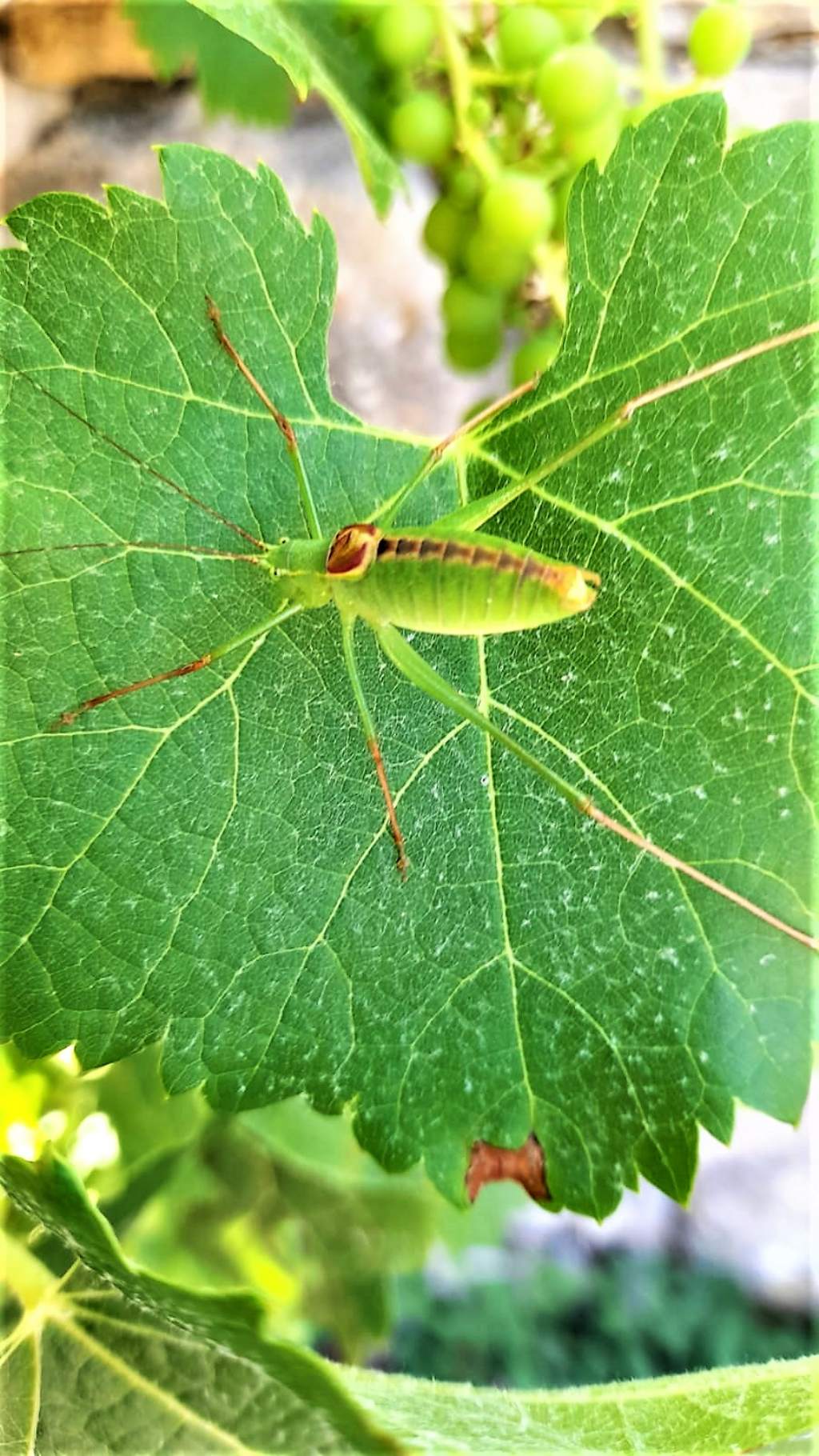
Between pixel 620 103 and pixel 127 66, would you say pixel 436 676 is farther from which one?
pixel 127 66

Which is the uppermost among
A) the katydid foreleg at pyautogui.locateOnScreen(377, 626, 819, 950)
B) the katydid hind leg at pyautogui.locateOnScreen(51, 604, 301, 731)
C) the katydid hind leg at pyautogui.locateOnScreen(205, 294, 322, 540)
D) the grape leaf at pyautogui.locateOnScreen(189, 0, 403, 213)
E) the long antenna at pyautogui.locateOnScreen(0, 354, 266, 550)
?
the grape leaf at pyautogui.locateOnScreen(189, 0, 403, 213)

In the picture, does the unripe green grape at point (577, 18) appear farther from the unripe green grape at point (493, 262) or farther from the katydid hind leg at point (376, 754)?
the katydid hind leg at point (376, 754)

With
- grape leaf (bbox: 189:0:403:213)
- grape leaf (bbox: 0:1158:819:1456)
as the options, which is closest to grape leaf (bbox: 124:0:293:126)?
grape leaf (bbox: 189:0:403:213)

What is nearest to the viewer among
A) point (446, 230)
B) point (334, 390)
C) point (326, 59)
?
point (326, 59)

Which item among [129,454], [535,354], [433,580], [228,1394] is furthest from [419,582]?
[228,1394]

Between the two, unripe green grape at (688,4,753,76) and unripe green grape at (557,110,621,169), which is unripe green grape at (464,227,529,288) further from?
unripe green grape at (688,4,753,76)

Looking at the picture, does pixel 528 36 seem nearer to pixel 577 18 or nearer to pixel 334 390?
pixel 577 18

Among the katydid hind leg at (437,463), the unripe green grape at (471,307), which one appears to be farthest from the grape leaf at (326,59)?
the katydid hind leg at (437,463)
